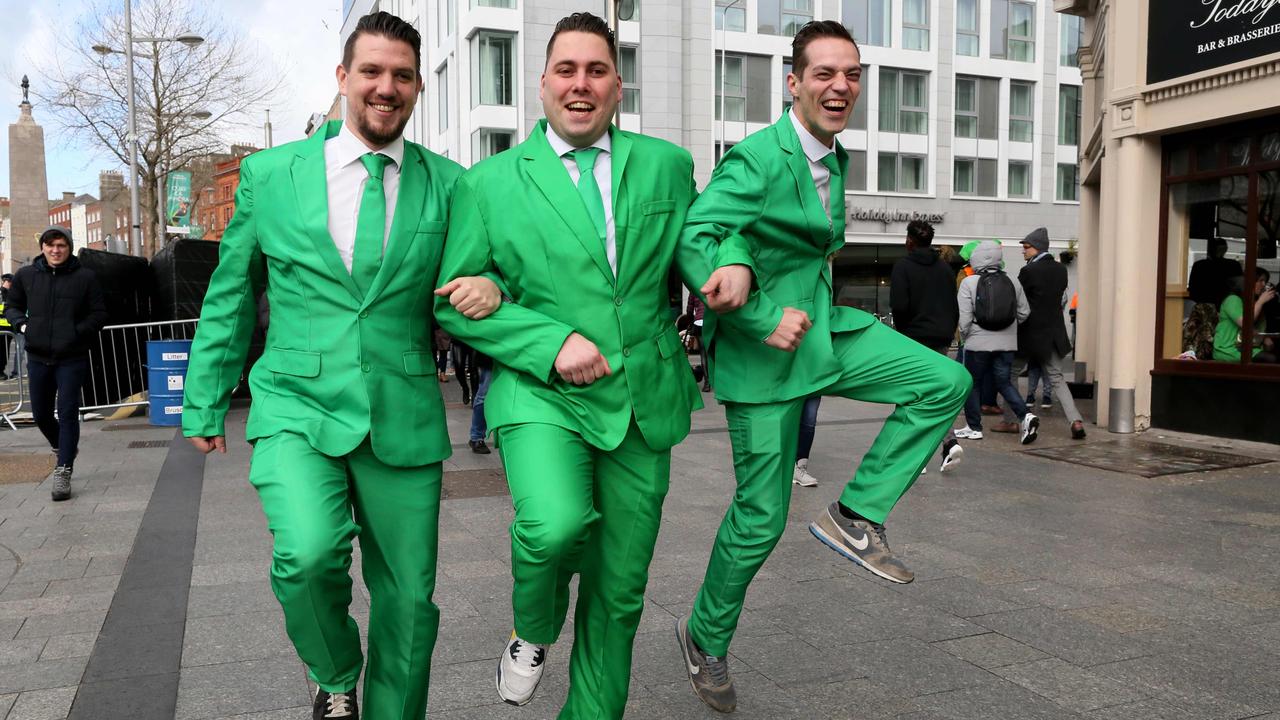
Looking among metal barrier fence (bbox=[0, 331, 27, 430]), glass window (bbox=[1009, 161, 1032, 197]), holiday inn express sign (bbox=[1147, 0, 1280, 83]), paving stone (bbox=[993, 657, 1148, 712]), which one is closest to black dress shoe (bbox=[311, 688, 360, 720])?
paving stone (bbox=[993, 657, 1148, 712])

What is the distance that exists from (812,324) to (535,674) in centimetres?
144

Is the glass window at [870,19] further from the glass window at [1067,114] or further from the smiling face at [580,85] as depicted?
the smiling face at [580,85]

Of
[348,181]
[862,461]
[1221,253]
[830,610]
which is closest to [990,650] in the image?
[830,610]

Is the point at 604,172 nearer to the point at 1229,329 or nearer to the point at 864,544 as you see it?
the point at 864,544

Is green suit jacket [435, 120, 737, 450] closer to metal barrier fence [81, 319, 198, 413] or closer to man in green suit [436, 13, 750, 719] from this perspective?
man in green suit [436, 13, 750, 719]

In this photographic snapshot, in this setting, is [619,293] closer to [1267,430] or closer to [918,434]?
[918,434]

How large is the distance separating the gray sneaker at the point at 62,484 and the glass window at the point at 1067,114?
3765 cm

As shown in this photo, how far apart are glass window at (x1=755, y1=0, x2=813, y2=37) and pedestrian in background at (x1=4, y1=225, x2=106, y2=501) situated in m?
30.1

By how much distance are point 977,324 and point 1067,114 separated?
32.5m

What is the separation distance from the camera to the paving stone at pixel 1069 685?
3516mm

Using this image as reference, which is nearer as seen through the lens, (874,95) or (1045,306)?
(1045,306)

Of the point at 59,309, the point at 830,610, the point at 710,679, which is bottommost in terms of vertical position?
the point at 830,610

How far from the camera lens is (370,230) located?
2.90 meters

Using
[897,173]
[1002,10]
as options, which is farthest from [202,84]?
[1002,10]
